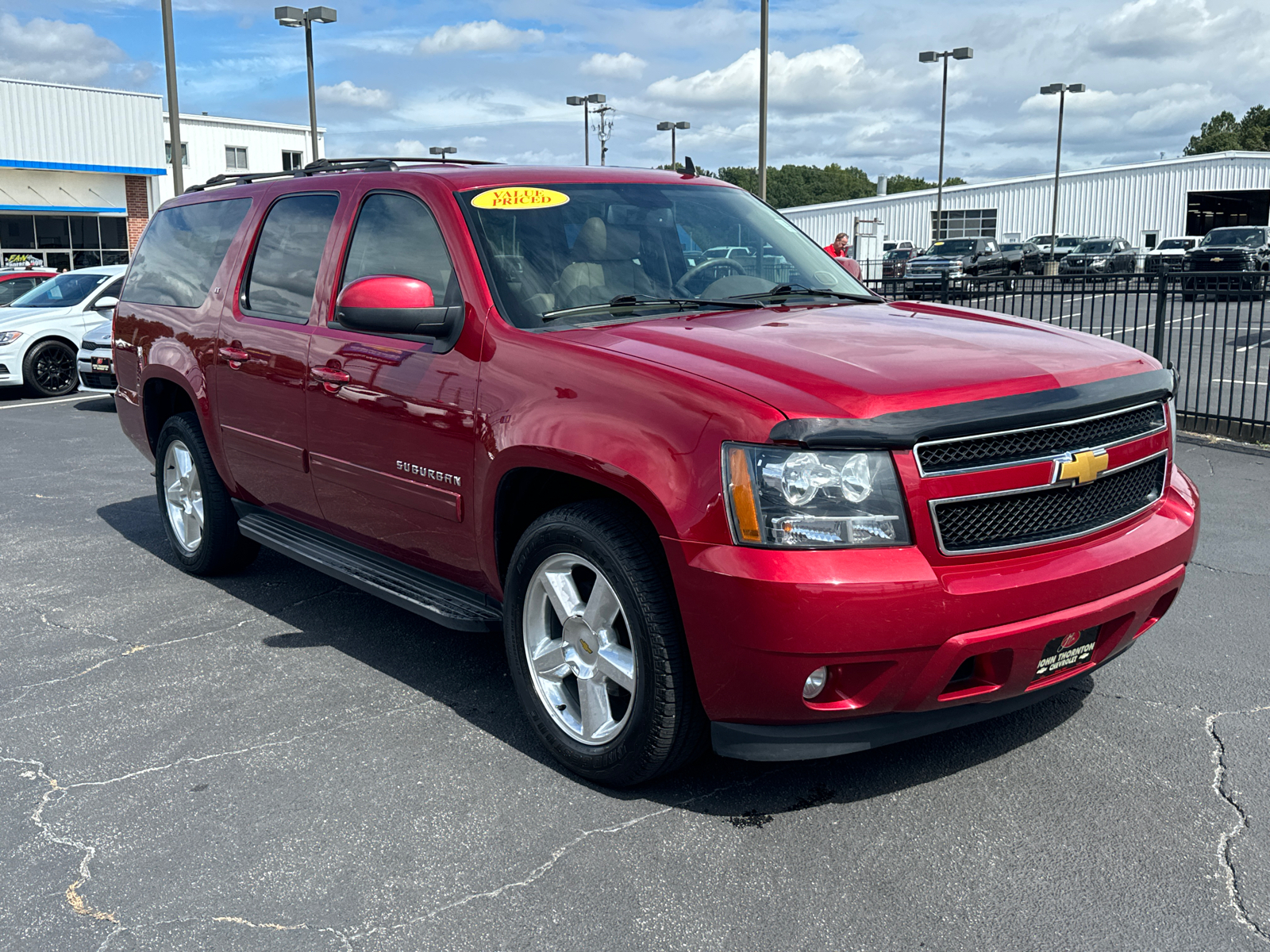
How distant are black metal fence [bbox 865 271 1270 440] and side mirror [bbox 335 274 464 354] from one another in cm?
537

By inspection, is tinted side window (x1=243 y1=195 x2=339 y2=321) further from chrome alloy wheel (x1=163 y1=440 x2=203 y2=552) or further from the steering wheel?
the steering wheel

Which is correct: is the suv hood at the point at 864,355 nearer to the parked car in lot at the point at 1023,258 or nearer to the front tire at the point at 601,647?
the front tire at the point at 601,647

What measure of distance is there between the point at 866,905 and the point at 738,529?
99cm

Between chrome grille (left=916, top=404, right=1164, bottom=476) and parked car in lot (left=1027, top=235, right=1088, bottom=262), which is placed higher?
parked car in lot (left=1027, top=235, right=1088, bottom=262)

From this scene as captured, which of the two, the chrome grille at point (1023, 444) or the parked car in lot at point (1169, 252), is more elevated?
the parked car in lot at point (1169, 252)

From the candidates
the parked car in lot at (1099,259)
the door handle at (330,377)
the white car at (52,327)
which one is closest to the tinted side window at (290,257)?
the door handle at (330,377)

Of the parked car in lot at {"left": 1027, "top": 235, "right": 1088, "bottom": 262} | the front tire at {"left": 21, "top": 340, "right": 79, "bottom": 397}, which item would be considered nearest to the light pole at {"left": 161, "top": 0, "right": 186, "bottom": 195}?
the front tire at {"left": 21, "top": 340, "right": 79, "bottom": 397}

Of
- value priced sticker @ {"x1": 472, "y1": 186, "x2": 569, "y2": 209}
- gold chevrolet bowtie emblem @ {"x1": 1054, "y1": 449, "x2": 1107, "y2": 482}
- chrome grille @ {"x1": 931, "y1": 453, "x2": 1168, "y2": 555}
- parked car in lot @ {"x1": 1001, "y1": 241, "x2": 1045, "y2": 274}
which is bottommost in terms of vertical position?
A: chrome grille @ {"x1": 931, "y1": 453, "x2": 1168, "y2": 555}

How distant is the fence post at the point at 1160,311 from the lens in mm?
10109

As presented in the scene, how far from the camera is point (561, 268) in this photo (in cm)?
412

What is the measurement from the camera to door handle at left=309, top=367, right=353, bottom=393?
4.45m

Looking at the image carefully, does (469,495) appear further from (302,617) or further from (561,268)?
(302,617)

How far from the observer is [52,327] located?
1458 cm

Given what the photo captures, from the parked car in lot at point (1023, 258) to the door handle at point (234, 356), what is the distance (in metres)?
43.4
